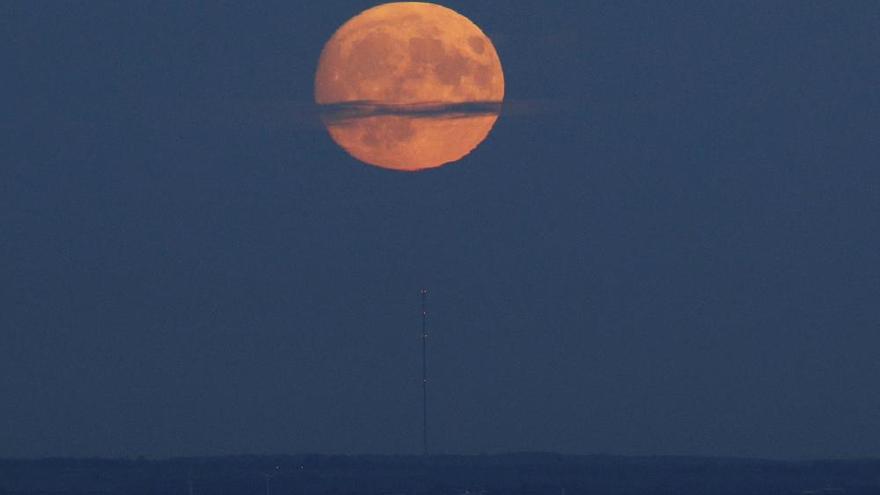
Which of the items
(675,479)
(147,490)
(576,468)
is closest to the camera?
(147,490)

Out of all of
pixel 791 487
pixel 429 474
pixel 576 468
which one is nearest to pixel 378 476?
pixel 429 474

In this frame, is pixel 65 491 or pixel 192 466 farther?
pixel 192 466

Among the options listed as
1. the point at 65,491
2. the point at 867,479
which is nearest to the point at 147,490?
the point at 65,491

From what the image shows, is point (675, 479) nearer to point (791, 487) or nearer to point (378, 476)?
point (791, 487)

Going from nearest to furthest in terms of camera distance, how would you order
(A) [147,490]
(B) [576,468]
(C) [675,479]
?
1. (A) [147,490]
2. (C) [675,479]
3. (B) [576,468]

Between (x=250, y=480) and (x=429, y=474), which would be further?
(x=429, y=474)

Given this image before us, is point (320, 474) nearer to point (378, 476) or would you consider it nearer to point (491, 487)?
point (378, 476)

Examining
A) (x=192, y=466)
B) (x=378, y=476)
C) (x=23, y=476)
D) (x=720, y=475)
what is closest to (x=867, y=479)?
(x=720, y=475)
